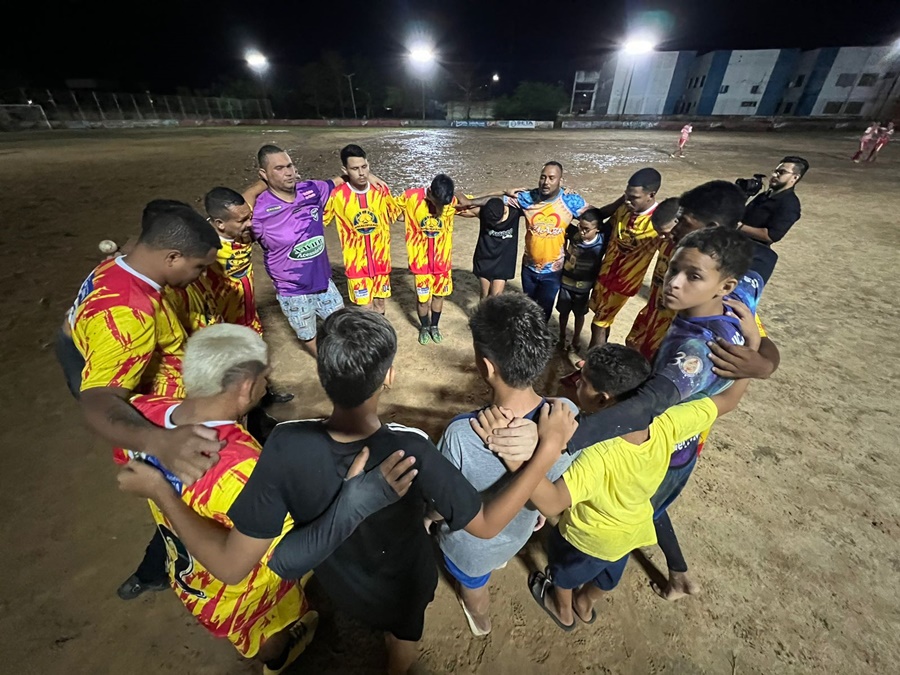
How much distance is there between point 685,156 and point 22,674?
22386 millimetres

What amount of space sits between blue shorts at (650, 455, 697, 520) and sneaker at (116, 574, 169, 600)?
3.07 meters

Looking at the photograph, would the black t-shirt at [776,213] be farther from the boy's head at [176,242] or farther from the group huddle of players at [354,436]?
the boy's head at [176,242]

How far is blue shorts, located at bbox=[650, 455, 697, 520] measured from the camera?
2.25m

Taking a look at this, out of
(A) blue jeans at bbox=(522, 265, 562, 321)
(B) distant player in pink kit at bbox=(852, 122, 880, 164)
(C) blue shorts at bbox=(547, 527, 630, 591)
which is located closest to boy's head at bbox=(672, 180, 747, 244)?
(A) blue jeans at bbox=(522, 265, 562, 321)

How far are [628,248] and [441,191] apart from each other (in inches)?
81.4

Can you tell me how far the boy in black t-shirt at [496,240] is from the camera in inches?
174

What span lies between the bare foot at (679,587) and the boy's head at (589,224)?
306 cm

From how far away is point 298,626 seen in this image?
221cm

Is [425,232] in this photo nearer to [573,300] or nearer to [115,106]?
[573,300]

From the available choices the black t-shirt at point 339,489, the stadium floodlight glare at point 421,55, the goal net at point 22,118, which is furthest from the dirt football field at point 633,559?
the stadium floodlight glare at point 421,55

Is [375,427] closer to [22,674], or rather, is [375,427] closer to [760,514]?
[22,674]

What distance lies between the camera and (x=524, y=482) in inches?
55.6

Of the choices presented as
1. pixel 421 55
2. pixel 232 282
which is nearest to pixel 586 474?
pixel 232 282

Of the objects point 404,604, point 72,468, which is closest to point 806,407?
Answer: point 404,604
